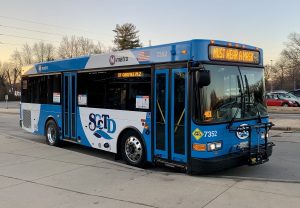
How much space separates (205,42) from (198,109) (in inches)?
52.4

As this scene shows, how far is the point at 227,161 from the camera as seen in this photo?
717cm

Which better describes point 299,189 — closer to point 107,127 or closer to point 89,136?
point 107,127

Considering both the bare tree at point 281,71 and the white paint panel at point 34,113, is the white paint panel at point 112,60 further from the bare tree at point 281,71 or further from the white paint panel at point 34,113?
the bare tree at point 281,71

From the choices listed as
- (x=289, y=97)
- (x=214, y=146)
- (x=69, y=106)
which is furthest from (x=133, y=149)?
(x=289, y=97)

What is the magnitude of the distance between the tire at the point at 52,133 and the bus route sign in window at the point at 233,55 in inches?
255

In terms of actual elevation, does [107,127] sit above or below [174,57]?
below

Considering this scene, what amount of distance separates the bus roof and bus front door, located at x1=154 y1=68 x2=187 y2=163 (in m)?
0.31

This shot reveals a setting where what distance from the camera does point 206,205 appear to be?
566cm

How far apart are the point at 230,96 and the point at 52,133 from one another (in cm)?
692

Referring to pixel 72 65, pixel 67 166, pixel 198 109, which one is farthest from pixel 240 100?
pixel 72 65

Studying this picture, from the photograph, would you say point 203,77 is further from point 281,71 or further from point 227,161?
point 281,71

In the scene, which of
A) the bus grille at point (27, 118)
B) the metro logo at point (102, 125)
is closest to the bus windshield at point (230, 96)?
the metro logo at point (102, 125)

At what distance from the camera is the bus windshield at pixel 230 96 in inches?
276

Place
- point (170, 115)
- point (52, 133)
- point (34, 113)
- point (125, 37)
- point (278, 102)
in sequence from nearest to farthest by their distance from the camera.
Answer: point (170, 115), point (52, 133), point (34, 113), point (278, 102), point (125, 37)
